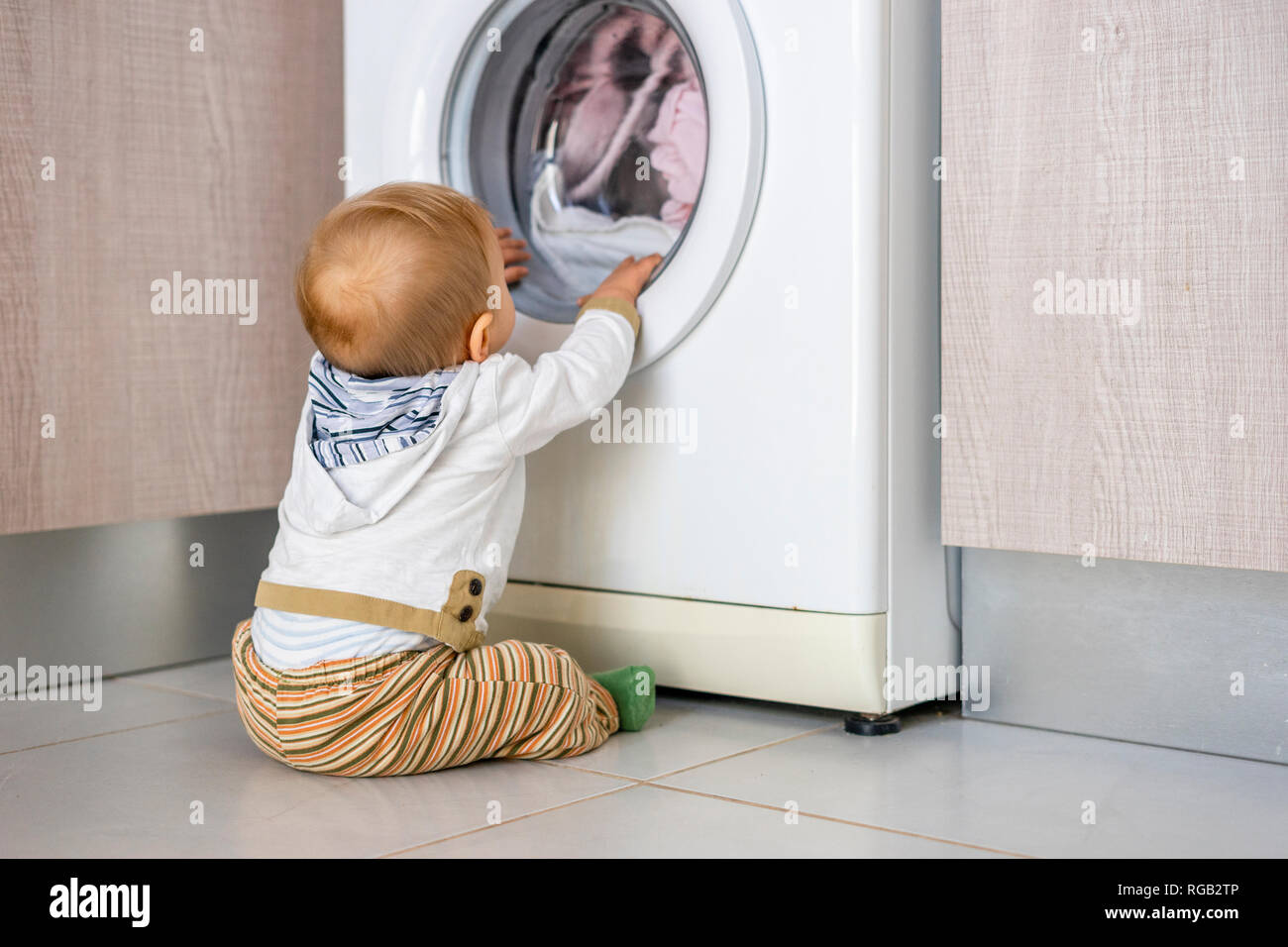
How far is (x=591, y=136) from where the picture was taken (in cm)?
139

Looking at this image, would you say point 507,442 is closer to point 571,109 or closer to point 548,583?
point 548,583

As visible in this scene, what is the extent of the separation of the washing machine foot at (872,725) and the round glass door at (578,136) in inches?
18.4

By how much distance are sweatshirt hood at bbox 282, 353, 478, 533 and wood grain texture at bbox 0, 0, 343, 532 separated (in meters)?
0.42

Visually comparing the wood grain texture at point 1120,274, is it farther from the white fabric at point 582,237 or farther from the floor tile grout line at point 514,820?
the floor tile grout line at point 514,820

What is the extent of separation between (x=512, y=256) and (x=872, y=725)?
597mm

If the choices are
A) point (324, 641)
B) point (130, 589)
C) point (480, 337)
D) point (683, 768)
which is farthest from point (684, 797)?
point (130, 589)

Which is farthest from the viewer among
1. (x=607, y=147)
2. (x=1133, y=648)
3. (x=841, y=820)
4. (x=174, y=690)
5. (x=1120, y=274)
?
(x=174, y=690)

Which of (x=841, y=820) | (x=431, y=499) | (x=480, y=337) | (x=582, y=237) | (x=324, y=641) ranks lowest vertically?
(x=841, y=820)

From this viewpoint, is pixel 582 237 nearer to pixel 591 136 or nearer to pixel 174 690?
pixel 591 136

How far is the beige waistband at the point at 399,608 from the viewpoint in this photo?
114 cm

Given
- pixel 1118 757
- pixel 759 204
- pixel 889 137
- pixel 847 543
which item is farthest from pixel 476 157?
pixel 1118 757

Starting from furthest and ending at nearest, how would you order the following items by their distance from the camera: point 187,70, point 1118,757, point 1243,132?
point 187,70 → point 1118,757 → point 1243,132

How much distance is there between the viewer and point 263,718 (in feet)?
3.78
